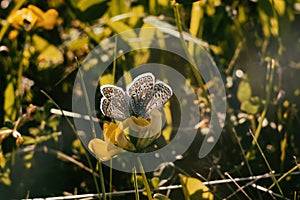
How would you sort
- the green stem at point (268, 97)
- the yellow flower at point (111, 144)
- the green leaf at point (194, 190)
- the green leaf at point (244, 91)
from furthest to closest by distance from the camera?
the green leaf at point (244, 91) < the green stem at point (268, 97) < the green leaf at point (194, 190) < the yellow flower at point (111, 144)

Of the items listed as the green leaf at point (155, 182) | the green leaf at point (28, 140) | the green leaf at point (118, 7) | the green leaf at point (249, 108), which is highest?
the green leaf at point (118, 7)

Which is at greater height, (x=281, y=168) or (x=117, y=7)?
(x=117, y=7)

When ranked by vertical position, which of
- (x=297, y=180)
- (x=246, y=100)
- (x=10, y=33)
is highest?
(x=10, y=33)

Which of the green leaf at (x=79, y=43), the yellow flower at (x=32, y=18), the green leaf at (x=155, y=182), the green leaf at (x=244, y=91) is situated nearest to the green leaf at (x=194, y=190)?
the green leaf at (x=155, y=182)

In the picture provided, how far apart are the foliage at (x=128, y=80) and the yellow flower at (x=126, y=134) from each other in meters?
0.29

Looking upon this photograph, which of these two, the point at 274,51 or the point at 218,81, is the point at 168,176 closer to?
the point at 218,81

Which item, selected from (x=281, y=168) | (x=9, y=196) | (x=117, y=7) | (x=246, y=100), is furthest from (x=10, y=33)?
(x=281, y=168)

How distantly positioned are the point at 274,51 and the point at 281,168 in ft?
0.86

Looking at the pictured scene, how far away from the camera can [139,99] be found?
85 centimetres

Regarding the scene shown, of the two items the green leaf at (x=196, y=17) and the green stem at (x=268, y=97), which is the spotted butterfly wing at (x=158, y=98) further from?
the green leaf at (x=196, y=17)

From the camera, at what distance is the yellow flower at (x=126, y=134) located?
84cm

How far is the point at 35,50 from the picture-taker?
1.33 meters

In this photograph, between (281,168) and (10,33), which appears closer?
(281,168)

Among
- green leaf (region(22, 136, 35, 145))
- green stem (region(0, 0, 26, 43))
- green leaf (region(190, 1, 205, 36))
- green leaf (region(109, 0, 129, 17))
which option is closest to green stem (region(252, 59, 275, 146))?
green leaf (region(190, 1, 205, 36))
